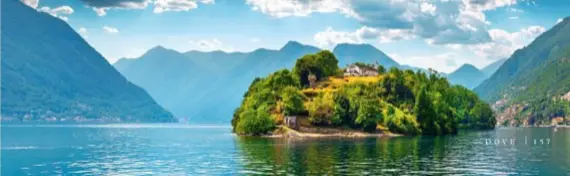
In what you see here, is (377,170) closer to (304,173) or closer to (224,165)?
(304,173)

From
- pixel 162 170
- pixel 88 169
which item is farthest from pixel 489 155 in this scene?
pixel 88 169

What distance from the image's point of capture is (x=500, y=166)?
96.8 metres

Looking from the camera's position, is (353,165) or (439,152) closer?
(353,165)

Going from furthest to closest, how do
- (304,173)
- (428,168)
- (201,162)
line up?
→ (201,162), (428,168), (304,173)

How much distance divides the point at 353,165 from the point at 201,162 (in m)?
26.3

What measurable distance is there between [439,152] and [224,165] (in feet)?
150

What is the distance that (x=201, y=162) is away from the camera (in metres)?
107

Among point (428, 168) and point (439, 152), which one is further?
point (439, 152)

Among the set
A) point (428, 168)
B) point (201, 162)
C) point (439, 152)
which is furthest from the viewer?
point (439, 152)

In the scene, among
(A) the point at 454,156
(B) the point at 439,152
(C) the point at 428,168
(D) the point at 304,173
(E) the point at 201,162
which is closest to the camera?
(D) the point at 304,173

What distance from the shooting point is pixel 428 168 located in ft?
302

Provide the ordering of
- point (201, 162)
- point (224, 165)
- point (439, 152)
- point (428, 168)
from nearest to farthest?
point (428, 168) → point (224, 165) → point (201, 162) → point (439, 152)

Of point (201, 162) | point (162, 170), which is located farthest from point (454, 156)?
point (162, 170)

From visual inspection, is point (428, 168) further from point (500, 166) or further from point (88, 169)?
point (88, 169)
